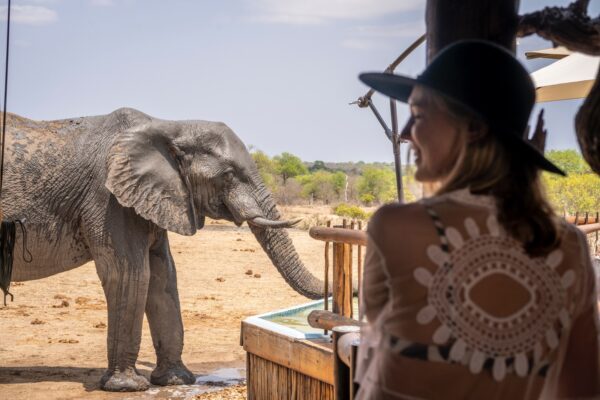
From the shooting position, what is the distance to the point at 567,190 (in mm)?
20344

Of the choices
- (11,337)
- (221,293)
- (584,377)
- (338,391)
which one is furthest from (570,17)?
(221,293)

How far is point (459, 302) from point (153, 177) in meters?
6.84

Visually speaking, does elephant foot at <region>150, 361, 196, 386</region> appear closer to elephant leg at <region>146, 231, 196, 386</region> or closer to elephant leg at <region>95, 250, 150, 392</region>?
elephant leg at <region>146, 231, 196, 386</region>

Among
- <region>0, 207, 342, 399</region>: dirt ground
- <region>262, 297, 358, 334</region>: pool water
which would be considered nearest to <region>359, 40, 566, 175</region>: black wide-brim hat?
<region>262, 297, 358, 334</region>: pool water

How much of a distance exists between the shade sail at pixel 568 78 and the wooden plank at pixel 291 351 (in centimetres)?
288

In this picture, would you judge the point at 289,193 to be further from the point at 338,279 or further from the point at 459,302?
the point at 459,302

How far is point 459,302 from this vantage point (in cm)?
165

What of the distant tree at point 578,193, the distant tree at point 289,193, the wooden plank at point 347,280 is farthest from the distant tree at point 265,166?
the wooden plank at point 347,280

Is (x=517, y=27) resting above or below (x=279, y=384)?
above

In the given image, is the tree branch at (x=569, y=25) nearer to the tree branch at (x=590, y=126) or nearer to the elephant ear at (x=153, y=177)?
the tree branch at (x=590, y=126)

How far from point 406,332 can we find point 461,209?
231mm

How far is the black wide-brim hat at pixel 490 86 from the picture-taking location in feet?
5.69

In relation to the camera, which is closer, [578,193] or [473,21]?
[473,21]

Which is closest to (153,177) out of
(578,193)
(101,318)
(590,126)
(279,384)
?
(279,384)
